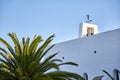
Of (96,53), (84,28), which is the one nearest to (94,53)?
(96,53)

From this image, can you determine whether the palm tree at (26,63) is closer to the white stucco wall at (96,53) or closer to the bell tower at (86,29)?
the white stucco wall at (96,53)

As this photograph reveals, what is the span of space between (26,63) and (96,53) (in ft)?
29.3

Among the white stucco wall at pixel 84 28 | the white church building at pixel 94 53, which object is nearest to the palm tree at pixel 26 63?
the white church building at pixel 94 53

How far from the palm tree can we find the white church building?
630cm

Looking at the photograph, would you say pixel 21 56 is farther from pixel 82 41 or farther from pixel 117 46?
pixel 82 41

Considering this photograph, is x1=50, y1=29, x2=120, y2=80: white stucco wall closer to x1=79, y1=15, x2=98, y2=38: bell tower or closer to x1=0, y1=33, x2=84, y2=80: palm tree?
x1=79, y1=15, x2=98, y2=38: bell tower

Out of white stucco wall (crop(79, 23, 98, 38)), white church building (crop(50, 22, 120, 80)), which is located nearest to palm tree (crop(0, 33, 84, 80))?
white church building (crop(50, 22, 120, 80))

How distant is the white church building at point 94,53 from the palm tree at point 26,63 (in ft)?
20.7

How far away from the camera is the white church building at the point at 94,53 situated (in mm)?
22781

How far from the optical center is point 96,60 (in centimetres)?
2430

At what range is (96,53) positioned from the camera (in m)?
24.4

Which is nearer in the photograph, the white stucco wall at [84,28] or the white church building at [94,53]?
the white church building at [94,53]

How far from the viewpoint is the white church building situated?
74.7ft

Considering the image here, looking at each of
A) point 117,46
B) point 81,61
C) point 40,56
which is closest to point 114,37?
point 117,46
